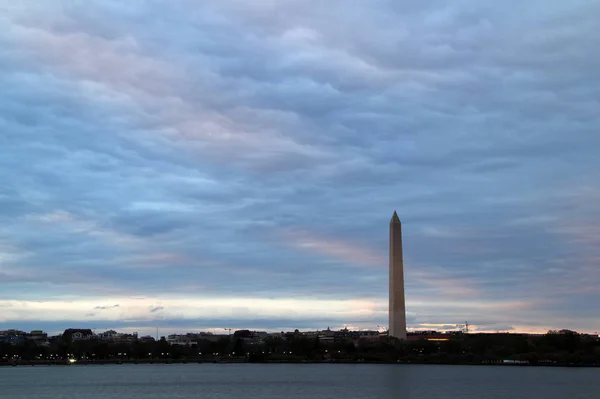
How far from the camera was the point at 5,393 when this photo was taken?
7975 cm

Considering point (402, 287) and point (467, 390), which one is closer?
point (467, 390)

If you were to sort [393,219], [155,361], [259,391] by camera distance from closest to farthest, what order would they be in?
[259,391]
[393,219]
[155,361]

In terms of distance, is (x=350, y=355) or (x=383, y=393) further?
(x=350, y=355)

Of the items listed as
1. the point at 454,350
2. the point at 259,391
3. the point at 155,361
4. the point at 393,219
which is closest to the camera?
the point at 259,391

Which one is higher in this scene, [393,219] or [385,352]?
[393,219]

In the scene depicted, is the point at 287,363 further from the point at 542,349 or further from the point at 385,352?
the point at 542,349

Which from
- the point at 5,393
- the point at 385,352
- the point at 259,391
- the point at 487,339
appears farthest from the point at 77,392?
the point at 487,339

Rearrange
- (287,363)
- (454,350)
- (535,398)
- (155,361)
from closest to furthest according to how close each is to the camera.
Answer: (535,398)
(454,350)
(287,363)
(155,361)

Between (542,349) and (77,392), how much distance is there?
99.0 meters

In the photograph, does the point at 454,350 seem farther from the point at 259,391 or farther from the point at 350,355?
the point at 259,391

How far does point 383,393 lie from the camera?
71.1m

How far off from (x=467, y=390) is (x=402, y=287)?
3456 cm

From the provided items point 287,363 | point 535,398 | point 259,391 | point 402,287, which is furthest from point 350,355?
point 535,398

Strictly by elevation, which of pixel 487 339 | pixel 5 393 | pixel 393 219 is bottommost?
pixel 5 393
